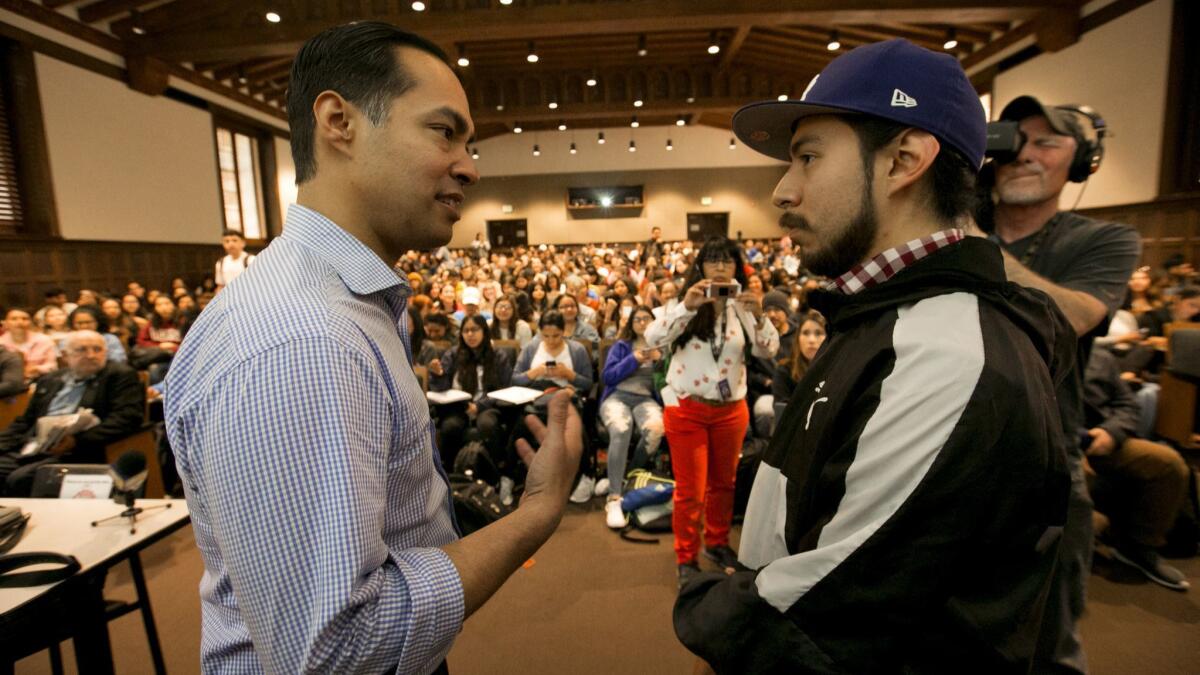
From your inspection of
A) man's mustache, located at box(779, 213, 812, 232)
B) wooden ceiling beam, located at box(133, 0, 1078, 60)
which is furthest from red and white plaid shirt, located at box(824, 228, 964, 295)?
wooden ceiling beam, located at box(133, 0, 1078, 60)

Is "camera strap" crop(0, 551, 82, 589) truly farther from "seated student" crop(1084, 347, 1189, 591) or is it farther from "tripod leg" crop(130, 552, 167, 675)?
"seated student" crop(1084, 347, 1189, 591)

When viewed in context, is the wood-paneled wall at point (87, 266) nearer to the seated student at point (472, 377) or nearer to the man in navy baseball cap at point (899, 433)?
the seated student at point (472, 377)

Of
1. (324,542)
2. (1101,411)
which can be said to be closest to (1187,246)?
(1101,411)

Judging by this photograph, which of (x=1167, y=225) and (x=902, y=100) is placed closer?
(x=902, y=100)

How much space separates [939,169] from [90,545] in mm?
2649

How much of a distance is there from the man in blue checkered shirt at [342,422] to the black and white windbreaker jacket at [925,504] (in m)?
0.41

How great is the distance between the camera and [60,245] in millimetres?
8375

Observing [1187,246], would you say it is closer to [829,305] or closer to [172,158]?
[829,305]

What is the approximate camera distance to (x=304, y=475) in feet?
1.96

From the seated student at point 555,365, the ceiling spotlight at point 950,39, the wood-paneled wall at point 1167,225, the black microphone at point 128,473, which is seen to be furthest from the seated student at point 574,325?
the ceiling spotlight at point 950,39

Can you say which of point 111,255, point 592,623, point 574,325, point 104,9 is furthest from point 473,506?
point 104,9

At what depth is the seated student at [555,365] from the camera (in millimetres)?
4336

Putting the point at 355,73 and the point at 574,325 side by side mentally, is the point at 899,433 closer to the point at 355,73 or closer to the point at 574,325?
the point at 355,73

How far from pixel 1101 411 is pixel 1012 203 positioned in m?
1.96
